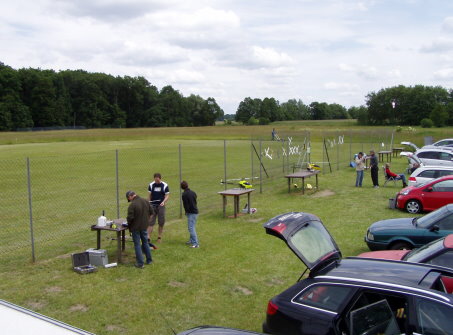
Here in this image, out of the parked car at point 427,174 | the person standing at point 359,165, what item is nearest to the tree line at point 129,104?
the person standing at point 359,165

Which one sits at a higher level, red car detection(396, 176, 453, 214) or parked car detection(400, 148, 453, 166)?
parked car detection(400, 148, 453, 166)

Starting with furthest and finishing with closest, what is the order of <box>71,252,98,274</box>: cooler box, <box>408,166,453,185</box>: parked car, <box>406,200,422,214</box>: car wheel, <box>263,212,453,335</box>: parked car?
<box>408,166,453,185</box>: parked car, <box>406,200,422,214</box>: car wheel, <box>71,252,98,274</box>: cooler box, <box>263,212,453,335</box>: parked car

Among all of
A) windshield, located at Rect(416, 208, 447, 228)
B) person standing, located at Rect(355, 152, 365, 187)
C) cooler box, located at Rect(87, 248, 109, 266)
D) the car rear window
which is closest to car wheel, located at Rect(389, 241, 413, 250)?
windshield, located at Rect(416, 208, 447, 228)

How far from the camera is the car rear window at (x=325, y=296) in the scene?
17.4 ft

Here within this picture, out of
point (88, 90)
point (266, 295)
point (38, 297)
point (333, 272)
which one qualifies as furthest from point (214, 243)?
point (88, 90)

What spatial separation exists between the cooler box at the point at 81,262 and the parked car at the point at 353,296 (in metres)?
5.47

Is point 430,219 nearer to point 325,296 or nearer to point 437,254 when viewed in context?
point 437,254

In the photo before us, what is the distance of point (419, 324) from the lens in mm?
4621

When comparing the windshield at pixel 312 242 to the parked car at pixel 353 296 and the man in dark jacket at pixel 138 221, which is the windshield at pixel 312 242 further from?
the man in dark jacket at pixel 138 221

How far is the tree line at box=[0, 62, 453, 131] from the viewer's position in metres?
101

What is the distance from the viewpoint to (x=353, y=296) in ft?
17.1

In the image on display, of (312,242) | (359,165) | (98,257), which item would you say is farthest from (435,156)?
(312,242)

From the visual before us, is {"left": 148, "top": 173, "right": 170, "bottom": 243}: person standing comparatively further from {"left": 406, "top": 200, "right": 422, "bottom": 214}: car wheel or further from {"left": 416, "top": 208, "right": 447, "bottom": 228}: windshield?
{"left": 406, "top": 200, "right": 422, "bottom": 214}: car wheel

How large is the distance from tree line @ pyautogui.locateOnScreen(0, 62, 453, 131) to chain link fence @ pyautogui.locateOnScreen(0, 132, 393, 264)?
202 ft
